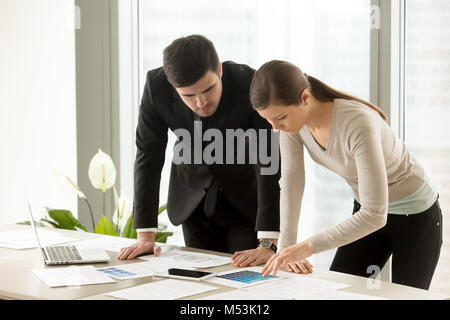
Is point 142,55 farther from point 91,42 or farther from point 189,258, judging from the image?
point 189,258

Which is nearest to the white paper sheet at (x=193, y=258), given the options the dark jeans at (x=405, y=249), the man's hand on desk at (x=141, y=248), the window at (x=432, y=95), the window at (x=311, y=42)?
the man's hand on desk at (x=141, y=248)

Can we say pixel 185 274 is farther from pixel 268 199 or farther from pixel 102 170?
pixel 102 170

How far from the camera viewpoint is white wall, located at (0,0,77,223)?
4102 mm

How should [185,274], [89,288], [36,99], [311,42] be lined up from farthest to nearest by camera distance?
[36,99]
[311,42]
[185,274]
[89,288]

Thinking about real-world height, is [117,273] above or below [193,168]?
below

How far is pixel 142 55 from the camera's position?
398cm

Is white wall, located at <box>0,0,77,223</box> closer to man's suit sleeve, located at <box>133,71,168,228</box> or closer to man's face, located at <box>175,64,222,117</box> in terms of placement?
man's suit sleeve, located at <box>133,71,168,228</box>

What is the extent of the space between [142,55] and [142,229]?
2.02 m

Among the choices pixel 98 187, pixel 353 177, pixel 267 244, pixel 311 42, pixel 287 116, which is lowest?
pixel 267 244

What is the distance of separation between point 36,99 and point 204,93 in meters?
2.56

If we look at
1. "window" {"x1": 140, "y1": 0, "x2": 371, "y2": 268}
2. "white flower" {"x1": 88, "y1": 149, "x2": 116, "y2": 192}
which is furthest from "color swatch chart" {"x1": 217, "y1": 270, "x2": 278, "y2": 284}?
"window" {"x1": 140, "y1": 0, "x2": 371, "y2": 268}

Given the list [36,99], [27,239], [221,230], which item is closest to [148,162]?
[221,230]

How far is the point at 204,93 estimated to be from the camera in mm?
1940

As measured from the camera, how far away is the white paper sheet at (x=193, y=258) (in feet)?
6.39
